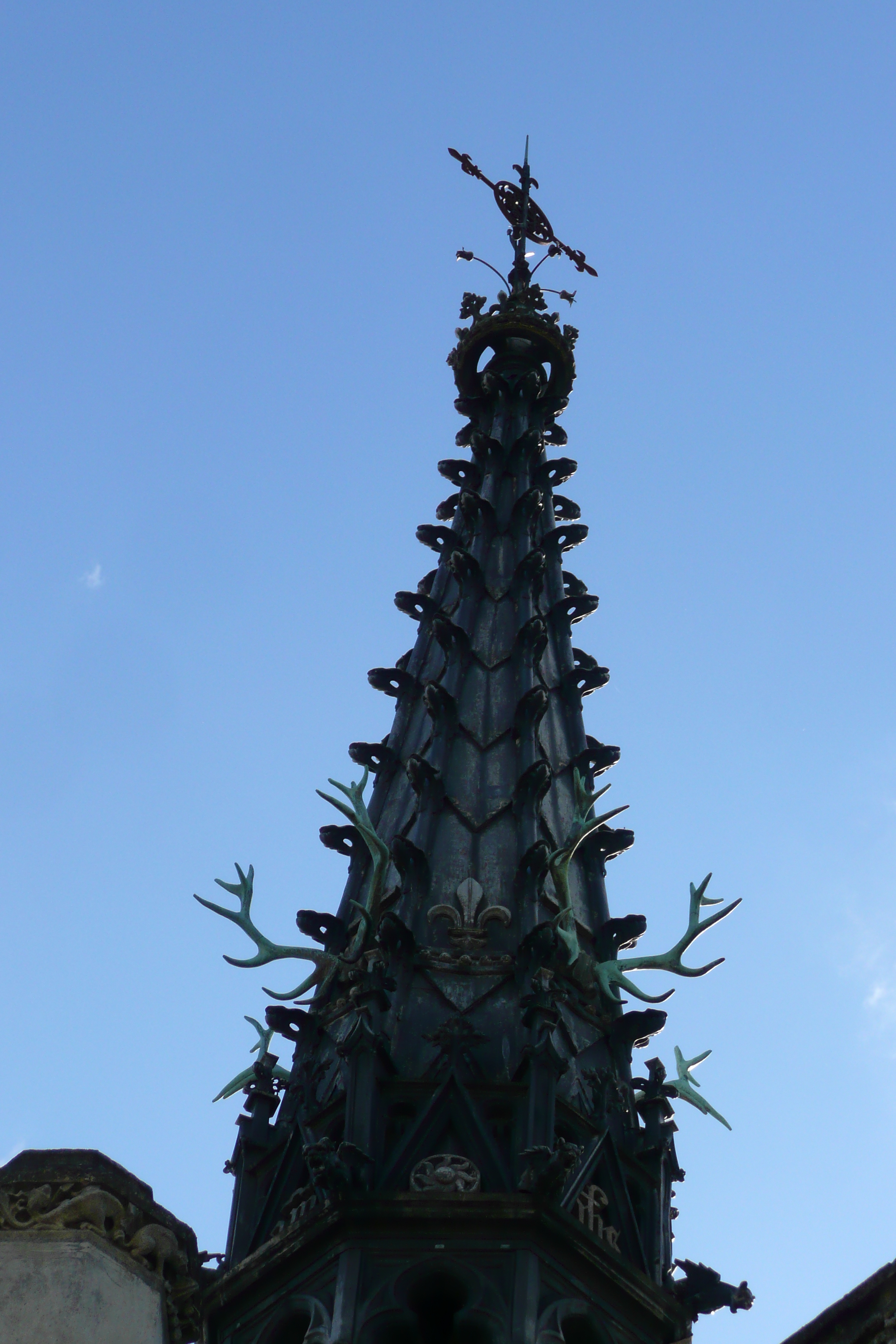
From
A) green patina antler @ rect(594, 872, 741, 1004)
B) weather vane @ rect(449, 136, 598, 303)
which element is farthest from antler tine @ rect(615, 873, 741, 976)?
weather vane @ rect(449, 136, 598, 303)

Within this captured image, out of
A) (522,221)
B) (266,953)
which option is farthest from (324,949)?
(522,221)

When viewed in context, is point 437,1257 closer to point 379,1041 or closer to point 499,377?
point 379,1041

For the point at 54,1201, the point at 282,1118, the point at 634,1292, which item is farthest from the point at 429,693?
the point at 54,1201

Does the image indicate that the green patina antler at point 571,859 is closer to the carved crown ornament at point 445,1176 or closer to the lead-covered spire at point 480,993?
the lead-covered spire at point 480,993

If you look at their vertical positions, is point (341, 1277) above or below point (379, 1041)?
below

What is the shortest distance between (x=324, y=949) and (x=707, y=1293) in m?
5.54

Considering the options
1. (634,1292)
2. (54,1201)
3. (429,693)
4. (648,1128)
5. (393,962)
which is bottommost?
(54,1201)

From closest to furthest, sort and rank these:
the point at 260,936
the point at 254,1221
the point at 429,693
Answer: the point at 254,1221
the point at 260,936
the point at 429,693

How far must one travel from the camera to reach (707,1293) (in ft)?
60.3

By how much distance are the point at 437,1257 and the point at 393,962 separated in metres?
4.06

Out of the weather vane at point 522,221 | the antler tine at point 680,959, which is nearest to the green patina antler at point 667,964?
the antler tine at point 680,959

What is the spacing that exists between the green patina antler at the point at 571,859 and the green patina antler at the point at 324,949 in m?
1.70

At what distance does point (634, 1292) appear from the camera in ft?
58.4

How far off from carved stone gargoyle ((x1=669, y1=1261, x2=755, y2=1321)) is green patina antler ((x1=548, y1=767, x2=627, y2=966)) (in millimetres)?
3342
